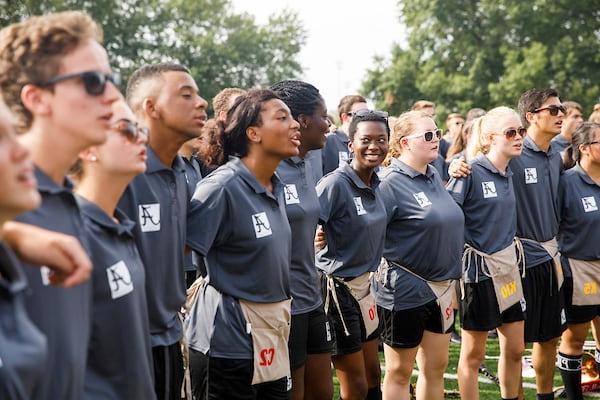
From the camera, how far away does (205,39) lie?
1747 inches

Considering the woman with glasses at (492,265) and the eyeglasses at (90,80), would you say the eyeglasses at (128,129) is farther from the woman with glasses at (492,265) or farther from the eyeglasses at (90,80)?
the woman with glasses at (492,265)

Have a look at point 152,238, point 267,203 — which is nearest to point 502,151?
point 267,203

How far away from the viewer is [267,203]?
4.88 meters

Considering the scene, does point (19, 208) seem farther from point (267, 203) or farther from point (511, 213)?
point (511, 213)

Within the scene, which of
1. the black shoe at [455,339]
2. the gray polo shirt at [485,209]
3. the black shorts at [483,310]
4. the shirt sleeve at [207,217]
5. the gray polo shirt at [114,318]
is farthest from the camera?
the black shoe at [455,339]

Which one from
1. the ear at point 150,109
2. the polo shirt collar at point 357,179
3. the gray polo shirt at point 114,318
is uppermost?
the ear at point 150,109

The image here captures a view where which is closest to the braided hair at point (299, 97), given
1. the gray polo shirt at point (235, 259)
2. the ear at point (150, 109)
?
the gray polo shirt at point (235, 259)

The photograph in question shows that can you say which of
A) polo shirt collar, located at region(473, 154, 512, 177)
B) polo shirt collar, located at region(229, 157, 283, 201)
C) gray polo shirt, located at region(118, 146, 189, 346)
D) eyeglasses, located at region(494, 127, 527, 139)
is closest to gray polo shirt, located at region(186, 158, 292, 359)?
polo shirt collar, located at region(229, 157, 283, 201)

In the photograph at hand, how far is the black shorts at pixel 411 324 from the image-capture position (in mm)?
6242

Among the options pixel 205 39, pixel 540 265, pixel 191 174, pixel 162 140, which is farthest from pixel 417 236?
pixel 205 39

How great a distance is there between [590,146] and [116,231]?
205 inches

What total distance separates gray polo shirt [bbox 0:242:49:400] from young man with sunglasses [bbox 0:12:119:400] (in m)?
0.24

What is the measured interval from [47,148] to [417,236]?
3699 mm

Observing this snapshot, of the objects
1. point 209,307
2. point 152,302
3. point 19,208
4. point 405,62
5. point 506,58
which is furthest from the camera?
point 405,62
